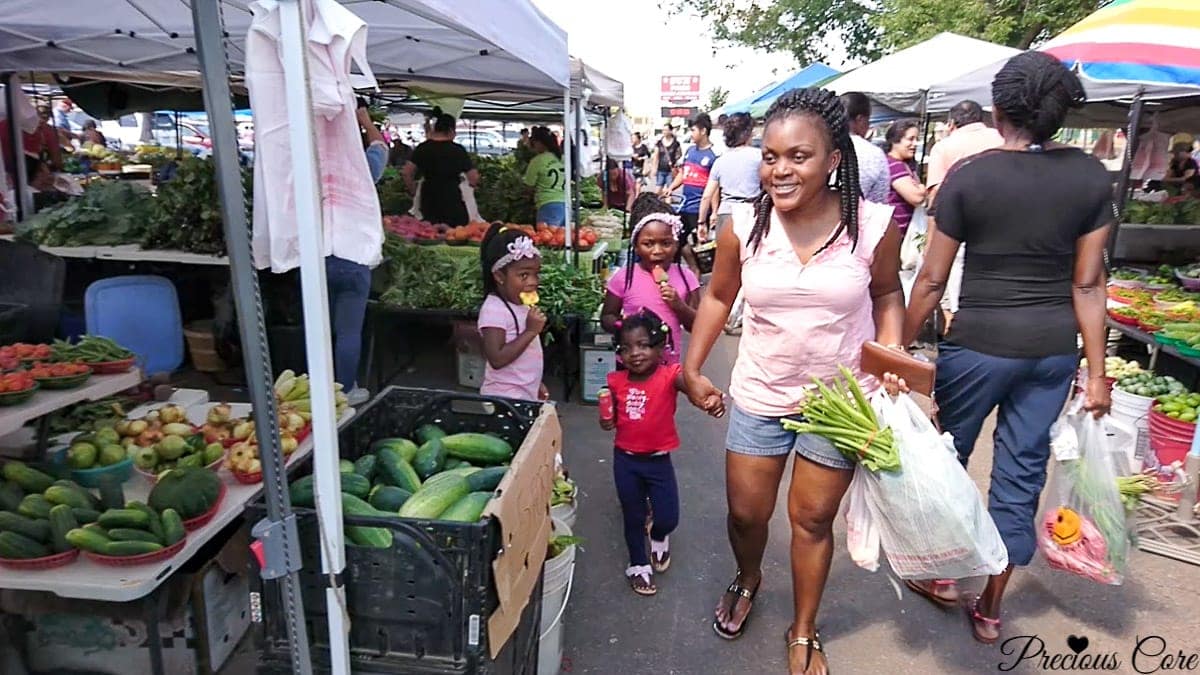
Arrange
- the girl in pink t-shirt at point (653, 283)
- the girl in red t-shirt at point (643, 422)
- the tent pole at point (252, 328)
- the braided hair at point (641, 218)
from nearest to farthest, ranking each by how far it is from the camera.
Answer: the tent pole at point (252, 328)
the girl in red t-shirt at point (643, 422)
the girl in pink t-shirt at point (653, 283)
the braided hair at point (641, 218)

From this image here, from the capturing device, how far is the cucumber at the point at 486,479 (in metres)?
2.37

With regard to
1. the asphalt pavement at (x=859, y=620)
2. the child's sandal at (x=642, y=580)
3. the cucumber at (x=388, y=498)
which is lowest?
the asphalt pavement at (x=859, y=620)

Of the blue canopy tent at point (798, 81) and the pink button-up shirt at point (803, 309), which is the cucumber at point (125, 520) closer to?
the pink button-up shirt at point (803, 309)

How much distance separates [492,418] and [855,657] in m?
1.70

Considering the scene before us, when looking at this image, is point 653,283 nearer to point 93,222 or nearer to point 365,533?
point 365,533

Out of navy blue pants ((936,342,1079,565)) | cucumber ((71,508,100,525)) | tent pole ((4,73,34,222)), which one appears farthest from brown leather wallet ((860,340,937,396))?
tent pole ((4,73,34,222))

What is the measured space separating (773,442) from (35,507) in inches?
90.4

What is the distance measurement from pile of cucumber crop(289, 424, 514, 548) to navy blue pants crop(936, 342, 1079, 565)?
1712mm

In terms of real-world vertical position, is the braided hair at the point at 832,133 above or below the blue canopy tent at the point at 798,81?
below

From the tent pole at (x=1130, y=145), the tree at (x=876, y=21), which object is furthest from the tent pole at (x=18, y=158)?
the tree at (x=876, y=21)

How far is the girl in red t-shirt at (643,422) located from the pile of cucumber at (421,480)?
763 mm

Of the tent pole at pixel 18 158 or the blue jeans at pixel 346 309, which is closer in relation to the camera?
the blue jeans at pixel 346 309

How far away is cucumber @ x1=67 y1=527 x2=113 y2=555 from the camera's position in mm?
2207

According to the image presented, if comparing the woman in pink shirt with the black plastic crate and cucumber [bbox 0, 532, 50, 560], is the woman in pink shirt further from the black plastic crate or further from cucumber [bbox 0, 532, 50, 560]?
cucumber [bbox 0, 532, 50, 560]
